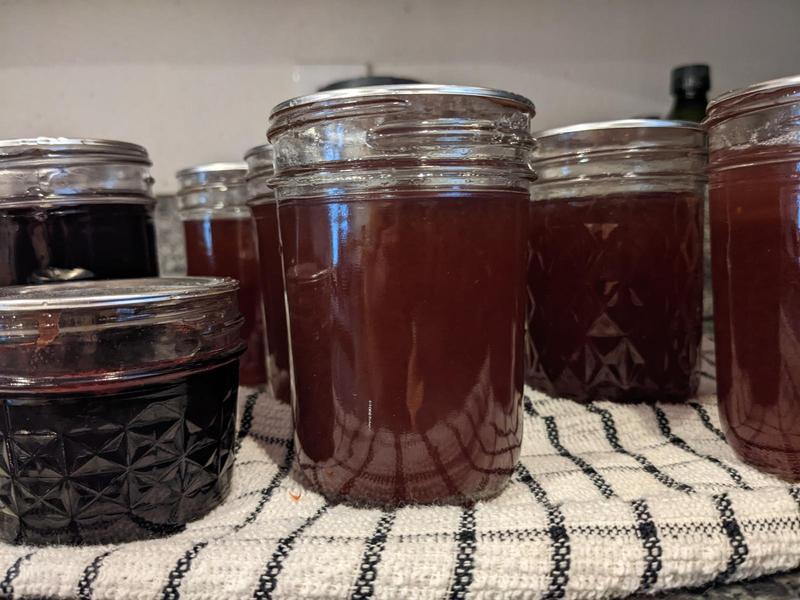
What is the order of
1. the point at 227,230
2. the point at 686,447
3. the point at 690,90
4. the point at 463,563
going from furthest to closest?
the point at 690,90 → the point at 227,230 → the point at 686,447 → the point at 463,563

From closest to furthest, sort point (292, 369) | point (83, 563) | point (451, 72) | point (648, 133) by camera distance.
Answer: point (83, 563), point (292, 369), point (648, 133), point (451, 72)

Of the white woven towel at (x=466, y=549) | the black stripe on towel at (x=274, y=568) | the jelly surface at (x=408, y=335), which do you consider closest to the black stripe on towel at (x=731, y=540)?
the white woven towel at (x=466, y=549)

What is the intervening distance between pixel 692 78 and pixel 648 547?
0.64 meters

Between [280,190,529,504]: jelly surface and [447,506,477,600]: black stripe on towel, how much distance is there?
0.05 m

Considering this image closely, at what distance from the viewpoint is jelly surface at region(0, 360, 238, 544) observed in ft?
1.30

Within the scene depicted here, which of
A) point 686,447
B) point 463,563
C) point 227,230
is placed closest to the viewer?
point 463,563

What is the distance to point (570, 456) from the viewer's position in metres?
0.54

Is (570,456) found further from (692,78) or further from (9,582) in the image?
(692,78)

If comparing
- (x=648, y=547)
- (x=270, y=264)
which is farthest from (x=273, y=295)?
(x=648, y=547)

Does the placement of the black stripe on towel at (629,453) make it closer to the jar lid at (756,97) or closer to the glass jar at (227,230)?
the jar lid at (756,97)

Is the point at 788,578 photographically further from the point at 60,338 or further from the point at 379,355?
the point at 60,338

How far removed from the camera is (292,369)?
486 mm

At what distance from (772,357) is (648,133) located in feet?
0.78

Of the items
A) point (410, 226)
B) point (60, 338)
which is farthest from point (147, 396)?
point (410, 226)
